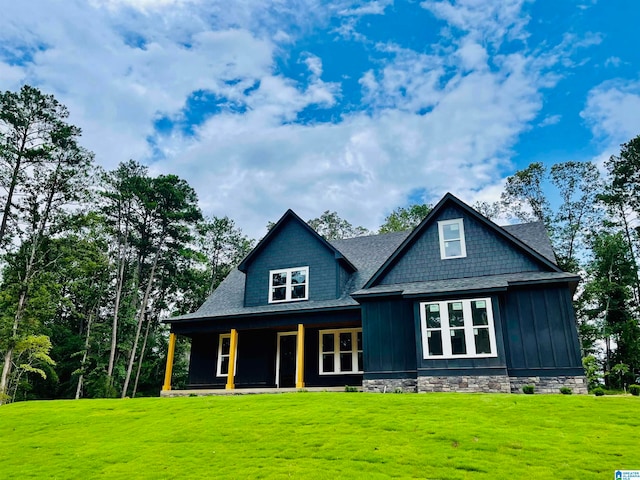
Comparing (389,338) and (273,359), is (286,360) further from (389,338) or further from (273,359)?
(389,338)

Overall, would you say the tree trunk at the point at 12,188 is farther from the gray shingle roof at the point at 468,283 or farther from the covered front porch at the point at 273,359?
the gray shingle roof at the point at 468,283

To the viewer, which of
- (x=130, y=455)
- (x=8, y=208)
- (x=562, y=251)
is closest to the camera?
(x=130, y=455)

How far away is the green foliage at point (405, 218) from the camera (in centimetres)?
4234

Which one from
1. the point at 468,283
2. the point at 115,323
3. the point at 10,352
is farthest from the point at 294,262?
the point at 115,323

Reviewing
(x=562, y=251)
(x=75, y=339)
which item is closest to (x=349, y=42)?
(x=562, y=251)

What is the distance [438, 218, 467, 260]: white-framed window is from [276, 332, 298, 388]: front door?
750 cm

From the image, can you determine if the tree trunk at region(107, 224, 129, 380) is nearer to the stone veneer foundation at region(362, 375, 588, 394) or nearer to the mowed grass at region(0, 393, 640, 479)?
the mowed grass at region(0, 393, 640, 479)

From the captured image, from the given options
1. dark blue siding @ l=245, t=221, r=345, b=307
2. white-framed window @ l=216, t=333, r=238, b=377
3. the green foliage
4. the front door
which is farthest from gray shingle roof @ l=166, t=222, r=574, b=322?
the green foliage

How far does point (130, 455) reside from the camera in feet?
28.7

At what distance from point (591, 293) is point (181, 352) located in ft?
99.3

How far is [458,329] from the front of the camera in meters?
14.1

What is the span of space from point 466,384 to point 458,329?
160 centimetres

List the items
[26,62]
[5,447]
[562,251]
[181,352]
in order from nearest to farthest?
[5,447] → [26,62] → [562,251] → [181,352]

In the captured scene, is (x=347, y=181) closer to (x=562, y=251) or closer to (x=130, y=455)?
(x=562, y=251)
